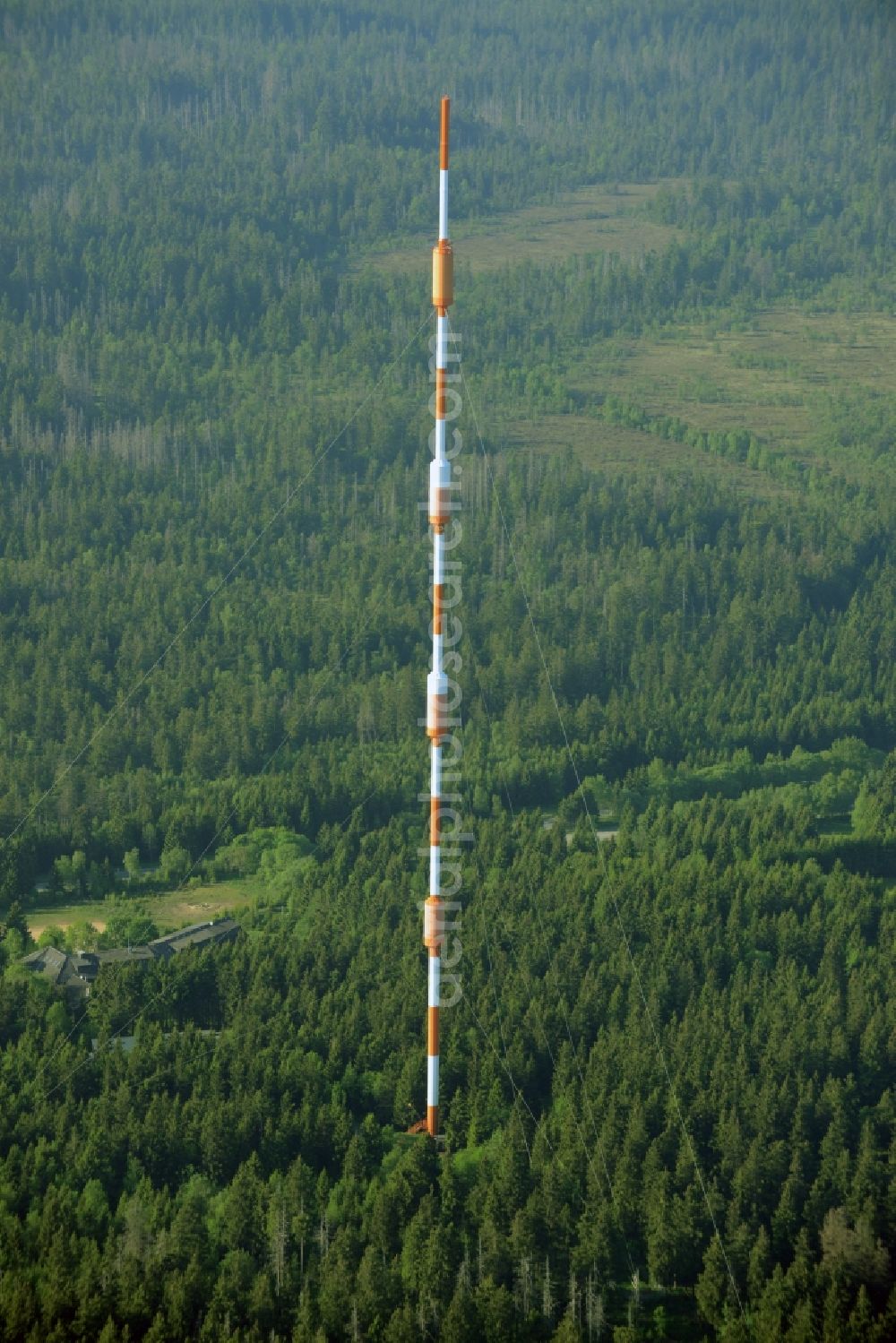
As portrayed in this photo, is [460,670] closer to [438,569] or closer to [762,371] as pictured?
[438,569]

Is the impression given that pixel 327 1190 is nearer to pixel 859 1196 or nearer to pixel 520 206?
pixel 859 1196

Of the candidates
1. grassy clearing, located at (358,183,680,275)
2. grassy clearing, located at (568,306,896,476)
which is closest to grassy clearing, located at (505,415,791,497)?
grassy clearing, located at (568,306,896,476)

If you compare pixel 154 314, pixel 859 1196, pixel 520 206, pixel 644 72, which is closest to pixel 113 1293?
pixel 859 1196

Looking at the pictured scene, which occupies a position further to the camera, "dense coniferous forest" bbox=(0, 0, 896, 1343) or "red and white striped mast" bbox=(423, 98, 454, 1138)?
"dense coniferous forest" bbox=(0, 0, 896, 1343)

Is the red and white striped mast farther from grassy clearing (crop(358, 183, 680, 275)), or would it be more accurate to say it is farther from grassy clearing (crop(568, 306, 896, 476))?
grassy clearing (crop(358, 183, 680, 275))

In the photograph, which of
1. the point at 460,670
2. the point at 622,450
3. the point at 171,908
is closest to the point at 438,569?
the point at 171,908

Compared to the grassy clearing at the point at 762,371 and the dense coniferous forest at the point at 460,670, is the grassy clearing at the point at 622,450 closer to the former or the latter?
the dense coniferous forest at the point at 460,670

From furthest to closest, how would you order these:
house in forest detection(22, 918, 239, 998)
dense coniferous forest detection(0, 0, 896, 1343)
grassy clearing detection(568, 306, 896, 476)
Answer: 1. grassy clearing detection(568, 306, 896, 476)
2. house in forest detection(22, 918, 239, 998)
3. dense coniferous forest detection(0, 0, 896, 1343)
